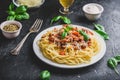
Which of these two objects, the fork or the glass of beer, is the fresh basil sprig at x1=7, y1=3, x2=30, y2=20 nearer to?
the fork

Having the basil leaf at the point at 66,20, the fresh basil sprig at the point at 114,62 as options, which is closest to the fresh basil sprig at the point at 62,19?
the basil leaf at the point at 66,20

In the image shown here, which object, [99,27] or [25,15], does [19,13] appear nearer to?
[25,15]

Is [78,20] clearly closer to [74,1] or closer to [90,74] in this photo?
[74,1]

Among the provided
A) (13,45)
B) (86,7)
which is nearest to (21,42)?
(13,45)

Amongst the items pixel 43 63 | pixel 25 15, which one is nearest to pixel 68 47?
pixel 43 63

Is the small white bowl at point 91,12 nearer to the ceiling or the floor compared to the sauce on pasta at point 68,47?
nearer to the floor

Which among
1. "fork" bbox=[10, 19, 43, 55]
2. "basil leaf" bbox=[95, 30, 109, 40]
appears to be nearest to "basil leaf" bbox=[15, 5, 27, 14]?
"fork" bbox=[10, 19, 43, 55]

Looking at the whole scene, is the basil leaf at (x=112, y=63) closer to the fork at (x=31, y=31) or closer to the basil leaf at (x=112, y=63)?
the basil leaf at (x=112, y=63)

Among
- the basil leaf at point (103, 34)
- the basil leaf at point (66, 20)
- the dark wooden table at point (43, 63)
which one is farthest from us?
the basil leaf at point (66, 20)
